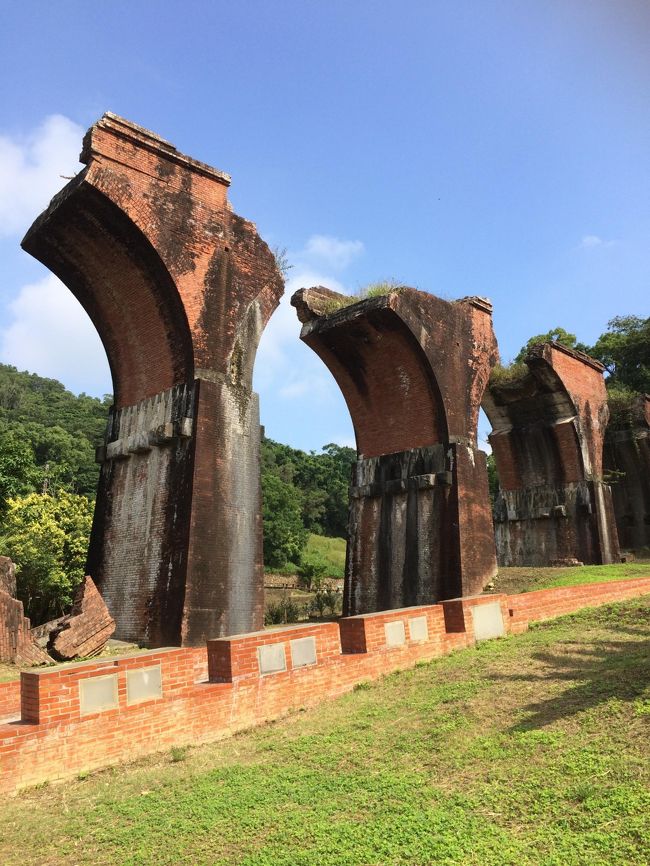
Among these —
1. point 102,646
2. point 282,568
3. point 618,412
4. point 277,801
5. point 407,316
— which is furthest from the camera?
point 282,568

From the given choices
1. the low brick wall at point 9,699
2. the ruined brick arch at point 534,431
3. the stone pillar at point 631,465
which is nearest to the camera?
the low brick wall at point 9,699

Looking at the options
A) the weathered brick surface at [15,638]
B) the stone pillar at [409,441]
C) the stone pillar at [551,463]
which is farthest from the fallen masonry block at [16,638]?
the stone pillar at [551,463]

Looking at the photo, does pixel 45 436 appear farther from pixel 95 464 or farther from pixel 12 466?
pixel 12 466

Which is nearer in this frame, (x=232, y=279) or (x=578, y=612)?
(x=578, y=612)

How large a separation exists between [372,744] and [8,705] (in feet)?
11.3

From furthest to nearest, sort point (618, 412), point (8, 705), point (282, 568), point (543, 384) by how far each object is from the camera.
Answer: point (282, 568), point (618, 412), point (543, 384), point (8, 705)

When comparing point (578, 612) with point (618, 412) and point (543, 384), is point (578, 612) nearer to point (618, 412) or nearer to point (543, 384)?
point (543, 384)

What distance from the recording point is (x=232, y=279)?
956cm

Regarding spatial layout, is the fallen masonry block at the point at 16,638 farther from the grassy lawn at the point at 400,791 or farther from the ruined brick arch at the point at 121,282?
the grassy lawn at the point at 400,791

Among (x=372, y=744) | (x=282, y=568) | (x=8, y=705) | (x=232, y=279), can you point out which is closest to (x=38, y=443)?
(x=282, y=568)

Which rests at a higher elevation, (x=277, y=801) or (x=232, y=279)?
(x=232, y=279)

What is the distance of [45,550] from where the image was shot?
679 inches

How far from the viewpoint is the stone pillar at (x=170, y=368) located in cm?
846

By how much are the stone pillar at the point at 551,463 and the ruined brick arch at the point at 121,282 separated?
1037 centimetres
